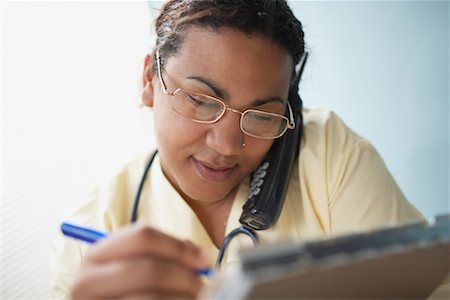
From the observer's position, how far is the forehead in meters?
0.81

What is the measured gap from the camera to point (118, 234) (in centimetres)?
43

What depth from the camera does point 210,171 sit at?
35.3 inches

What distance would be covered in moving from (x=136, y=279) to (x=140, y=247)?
0.09ft

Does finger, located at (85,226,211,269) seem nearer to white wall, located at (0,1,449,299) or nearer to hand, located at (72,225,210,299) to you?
hand, located at (72,225,210,299)

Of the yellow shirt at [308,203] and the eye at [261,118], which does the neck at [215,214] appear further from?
the eye at [261,118]

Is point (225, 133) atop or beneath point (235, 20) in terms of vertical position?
beneath

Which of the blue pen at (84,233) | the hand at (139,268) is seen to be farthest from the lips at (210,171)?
the hand at (139,268)

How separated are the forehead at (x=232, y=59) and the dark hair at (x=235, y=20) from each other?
0.04ft

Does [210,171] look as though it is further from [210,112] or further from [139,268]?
[139,268]

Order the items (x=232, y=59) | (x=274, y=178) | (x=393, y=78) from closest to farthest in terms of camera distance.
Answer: (x=232, y=59) < (x=274, y=178) < (x=393, y=78)

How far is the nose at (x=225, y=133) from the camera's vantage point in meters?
0.84

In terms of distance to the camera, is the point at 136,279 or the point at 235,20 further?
the point at 235,20

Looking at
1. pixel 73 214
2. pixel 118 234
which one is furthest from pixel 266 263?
pixel 73 214

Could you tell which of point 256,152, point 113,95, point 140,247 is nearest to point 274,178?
point 256,152
